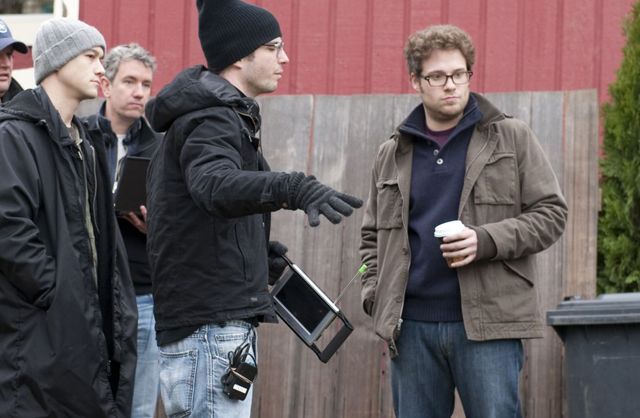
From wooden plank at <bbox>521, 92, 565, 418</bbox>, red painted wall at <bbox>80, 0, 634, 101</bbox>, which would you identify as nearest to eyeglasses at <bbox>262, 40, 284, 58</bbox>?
wooden plank at <bbox>521, 92, 565, 418</bbox>

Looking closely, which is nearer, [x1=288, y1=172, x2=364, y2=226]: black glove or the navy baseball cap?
[x1=288, y1=172, x2=364, y2=226]: black glove

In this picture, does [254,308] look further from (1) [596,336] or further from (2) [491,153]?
(1) [596,336]

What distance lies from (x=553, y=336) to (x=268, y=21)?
2.70 metres

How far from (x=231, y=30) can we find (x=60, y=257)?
101 centimetres

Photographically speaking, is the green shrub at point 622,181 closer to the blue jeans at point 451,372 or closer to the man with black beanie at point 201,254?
the blue jeans at point 451,372

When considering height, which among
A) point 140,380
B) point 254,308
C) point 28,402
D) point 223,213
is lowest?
point 140,380

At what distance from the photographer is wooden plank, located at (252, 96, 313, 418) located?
5699 mm

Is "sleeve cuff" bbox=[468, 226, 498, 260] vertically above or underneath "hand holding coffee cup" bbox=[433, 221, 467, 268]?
underneath

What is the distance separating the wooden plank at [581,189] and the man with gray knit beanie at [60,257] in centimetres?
269

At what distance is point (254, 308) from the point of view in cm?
329

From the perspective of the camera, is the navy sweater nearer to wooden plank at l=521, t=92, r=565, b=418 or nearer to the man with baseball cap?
wooden plank at l=521, t=92, r=565, b=418

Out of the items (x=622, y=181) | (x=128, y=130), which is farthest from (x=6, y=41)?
(x=622, y=181)

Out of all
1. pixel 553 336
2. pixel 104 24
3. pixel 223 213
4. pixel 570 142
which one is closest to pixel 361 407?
pixel 553 336

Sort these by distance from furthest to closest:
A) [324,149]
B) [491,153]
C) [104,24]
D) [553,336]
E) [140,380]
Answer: [104,24]
[324,149]
[553,336]
[140,380]
[491,153]
